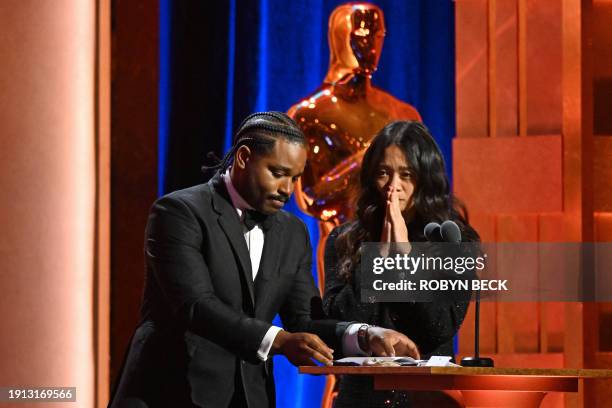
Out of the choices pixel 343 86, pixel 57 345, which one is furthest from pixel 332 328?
pixel 57 345

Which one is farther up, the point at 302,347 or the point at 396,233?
the point at 396,233

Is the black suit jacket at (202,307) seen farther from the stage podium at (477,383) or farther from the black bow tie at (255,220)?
the stage podium at (477,383)

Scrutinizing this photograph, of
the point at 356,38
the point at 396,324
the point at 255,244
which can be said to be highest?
the point at 356,38

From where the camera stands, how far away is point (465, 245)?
2822mm

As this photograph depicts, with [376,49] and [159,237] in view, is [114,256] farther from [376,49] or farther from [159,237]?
[159,237]

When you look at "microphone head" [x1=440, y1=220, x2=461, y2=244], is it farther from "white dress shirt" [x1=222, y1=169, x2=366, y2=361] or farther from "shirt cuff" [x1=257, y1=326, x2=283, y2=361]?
"shirt cuff" [x1=257, y1=326, x2=283, y2=361]

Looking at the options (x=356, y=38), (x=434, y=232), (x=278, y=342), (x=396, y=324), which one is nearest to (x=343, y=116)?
(x=356, y=38)

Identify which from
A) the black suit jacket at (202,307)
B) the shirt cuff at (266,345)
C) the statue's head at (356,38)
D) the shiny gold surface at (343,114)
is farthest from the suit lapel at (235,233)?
the statue's head at (356,38)

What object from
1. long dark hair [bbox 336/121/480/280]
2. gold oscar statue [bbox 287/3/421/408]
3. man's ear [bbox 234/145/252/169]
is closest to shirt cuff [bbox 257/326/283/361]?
man's ear [bbox 234/145/252/169]

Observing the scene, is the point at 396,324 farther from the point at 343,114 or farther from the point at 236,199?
the point at 343,114

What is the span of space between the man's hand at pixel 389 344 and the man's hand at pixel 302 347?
0.17 metres

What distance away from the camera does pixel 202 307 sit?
2.36m

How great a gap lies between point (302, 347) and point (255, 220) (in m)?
0.32

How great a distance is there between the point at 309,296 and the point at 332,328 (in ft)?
0.29
